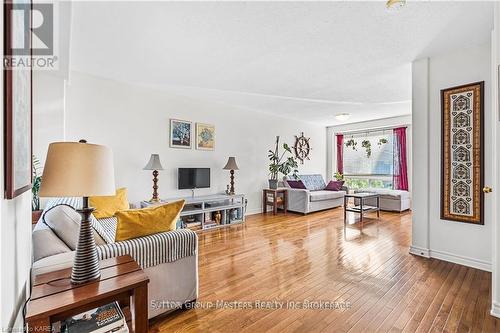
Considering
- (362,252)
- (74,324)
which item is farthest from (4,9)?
(362,252)

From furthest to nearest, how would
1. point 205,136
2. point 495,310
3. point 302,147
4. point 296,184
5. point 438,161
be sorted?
1. point 302,147
2. point 296,184
3. point 205,136
4. point 438,161
5. point 495,310

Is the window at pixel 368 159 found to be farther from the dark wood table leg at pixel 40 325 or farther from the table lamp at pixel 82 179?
the dark wood table leg at pixel 40 325

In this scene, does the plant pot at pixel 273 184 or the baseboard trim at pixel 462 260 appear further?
the plant pot at pixel 273 184

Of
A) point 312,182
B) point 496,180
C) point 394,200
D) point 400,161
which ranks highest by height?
point 400,161

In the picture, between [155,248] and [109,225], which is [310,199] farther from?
[155,248]

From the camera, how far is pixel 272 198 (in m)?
5.63

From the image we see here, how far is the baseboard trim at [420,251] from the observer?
2.90m

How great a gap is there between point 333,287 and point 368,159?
5.55m

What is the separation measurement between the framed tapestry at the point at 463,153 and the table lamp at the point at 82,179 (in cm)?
334

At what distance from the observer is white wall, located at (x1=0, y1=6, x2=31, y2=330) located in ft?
2.70

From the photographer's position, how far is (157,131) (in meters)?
4.12

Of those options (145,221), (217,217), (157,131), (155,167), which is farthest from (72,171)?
(217,217)

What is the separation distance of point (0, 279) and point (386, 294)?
2.48 m

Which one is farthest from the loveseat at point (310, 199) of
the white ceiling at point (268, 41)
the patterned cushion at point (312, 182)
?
the white ceiling at point (268, 41)
